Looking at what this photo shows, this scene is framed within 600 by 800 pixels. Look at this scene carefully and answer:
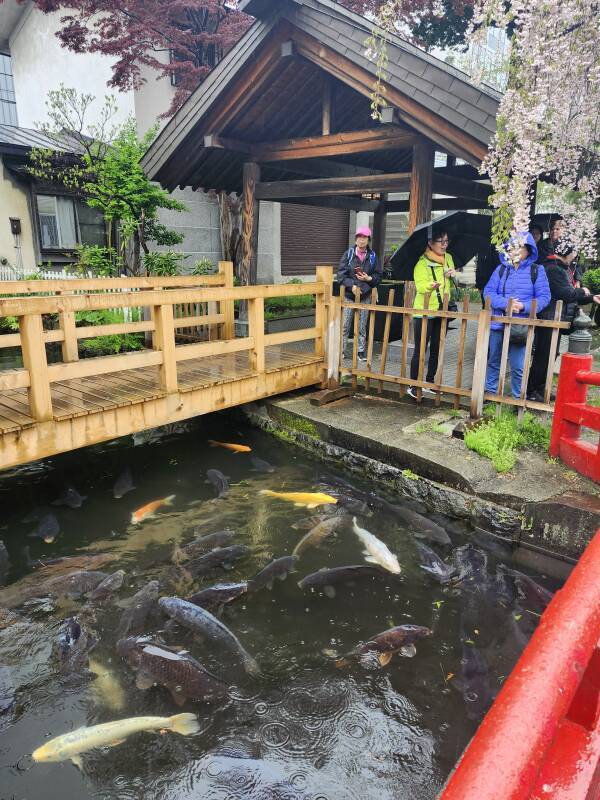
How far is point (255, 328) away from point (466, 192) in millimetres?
6115

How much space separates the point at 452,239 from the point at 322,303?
2198 mm

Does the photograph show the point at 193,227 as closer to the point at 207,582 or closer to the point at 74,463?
the point at 74,463

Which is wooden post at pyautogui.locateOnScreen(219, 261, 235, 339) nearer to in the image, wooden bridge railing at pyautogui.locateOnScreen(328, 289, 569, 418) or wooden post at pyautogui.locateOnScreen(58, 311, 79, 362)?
wooden bridge railing at pyautogui.locateOnScreen(328, 289, 569, 418)

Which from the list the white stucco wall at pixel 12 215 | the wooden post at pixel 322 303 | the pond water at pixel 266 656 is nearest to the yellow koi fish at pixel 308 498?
the pond water at pixel 266 656

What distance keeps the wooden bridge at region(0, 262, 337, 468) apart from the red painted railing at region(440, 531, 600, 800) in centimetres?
468

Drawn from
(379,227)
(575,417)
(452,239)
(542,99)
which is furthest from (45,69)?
Result: (575,417)

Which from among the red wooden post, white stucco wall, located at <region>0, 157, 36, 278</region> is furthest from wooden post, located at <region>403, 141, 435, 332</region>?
white stucco wall, located at <region>0, 157, 36, 278</region>

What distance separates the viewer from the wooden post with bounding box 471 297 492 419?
19.4ft

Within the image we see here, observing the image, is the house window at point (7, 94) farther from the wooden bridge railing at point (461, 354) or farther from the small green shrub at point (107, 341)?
the wooden bridge railing at point (461, 354)

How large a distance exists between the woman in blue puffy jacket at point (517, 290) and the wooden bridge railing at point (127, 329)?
2316 millimetres

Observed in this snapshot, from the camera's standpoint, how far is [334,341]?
771 centimetres

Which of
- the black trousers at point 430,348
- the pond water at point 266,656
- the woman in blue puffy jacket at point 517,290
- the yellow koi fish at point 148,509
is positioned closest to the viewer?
the pond water at point 266,656

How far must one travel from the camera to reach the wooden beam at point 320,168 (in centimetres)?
1027

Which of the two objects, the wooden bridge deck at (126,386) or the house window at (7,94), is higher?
the house window at (7,94)
